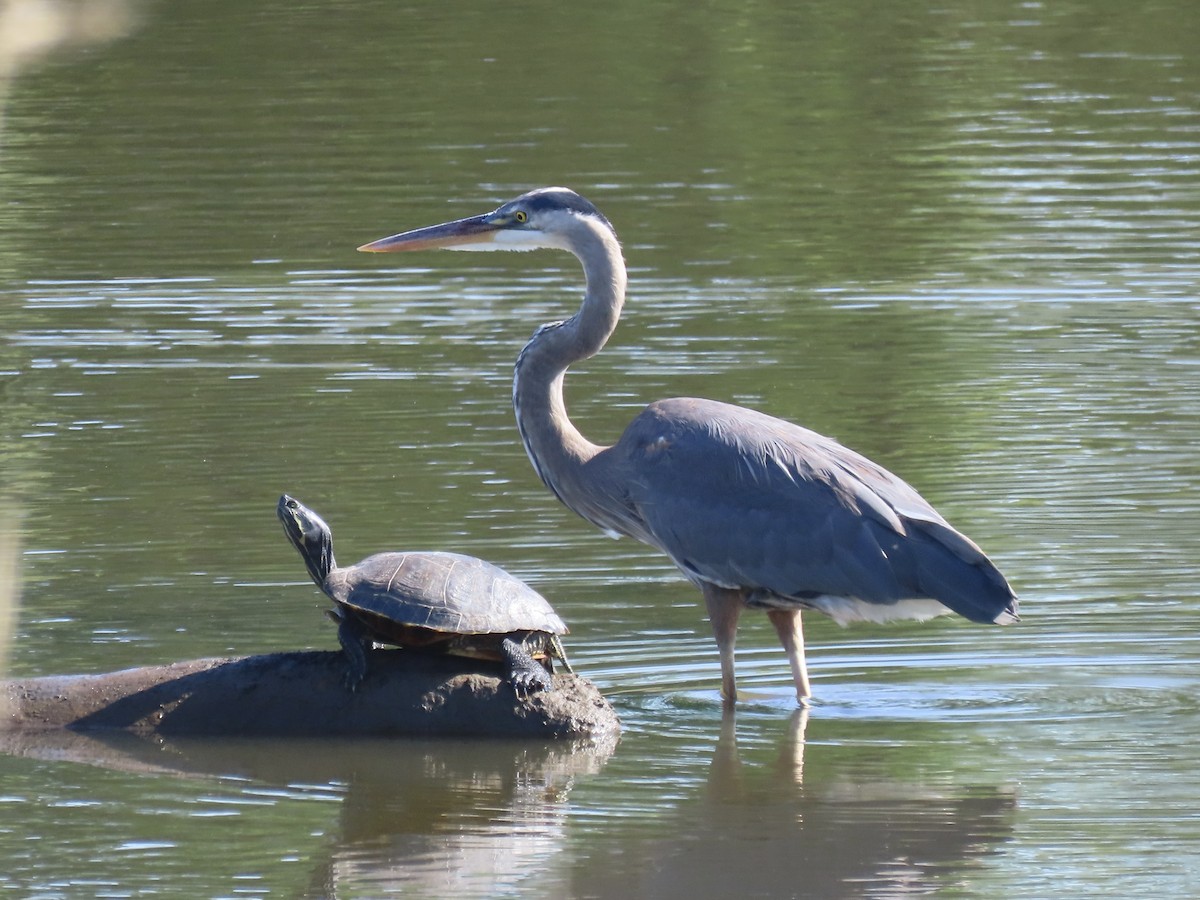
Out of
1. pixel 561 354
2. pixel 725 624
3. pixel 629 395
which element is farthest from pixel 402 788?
pixel 629 395

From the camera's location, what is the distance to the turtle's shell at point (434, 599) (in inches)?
244

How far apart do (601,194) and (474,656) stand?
11.0 meters

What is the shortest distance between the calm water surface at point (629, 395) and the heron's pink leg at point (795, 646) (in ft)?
0.58

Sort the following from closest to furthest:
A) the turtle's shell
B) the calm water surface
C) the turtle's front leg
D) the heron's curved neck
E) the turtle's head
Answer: the calm water surface → the turtle's shell → the turtle's front leg → the turtle's head → the heron's curved neck

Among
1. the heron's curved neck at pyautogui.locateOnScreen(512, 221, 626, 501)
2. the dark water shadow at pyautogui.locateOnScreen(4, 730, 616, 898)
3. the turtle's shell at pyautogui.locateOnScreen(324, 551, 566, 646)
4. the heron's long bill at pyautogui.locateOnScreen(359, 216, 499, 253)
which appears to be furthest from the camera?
the heron's long bill at pyautogui.locateOnScreen(359, 216, 499, 253)

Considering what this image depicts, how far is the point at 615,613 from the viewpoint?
7918 mm

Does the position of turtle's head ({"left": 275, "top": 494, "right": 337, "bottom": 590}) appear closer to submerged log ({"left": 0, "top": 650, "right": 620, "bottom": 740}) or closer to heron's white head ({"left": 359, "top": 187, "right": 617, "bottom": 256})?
submerged log ({"left": 0, "top": 650, "right": 620, "bottom": 740})

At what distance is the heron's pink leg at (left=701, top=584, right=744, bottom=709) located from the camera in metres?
6.73

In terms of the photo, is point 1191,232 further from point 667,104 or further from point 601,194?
point 667,104

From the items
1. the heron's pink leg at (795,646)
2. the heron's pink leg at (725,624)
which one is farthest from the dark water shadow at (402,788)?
the heron's pink leg at (795,646)

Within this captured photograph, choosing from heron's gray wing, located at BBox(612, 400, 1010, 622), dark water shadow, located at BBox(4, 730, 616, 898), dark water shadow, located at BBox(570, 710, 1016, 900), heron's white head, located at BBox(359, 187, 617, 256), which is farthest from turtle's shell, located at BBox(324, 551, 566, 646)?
heron's white head, located at BBox(359, 187, 617, 256)

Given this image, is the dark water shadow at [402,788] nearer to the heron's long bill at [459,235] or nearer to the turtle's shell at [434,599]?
the turtle's shell at [434,599]

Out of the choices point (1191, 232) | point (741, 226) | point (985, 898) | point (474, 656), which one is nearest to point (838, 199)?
point (741, 226)

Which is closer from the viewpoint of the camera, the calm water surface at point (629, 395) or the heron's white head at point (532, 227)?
the calm water surface at point (629, 395)
